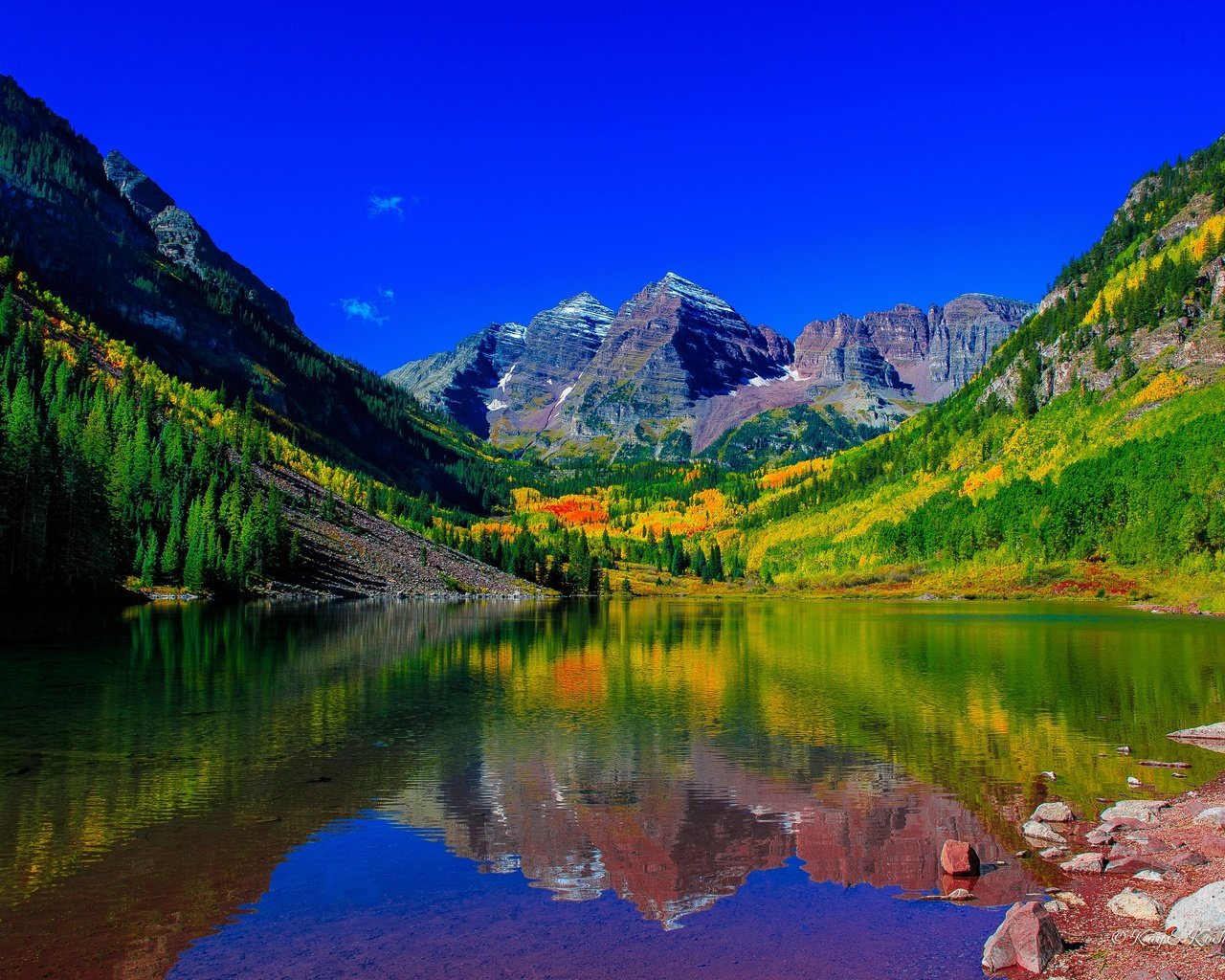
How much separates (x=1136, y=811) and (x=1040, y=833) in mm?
3569

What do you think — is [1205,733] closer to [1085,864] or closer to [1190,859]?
[1190,859]

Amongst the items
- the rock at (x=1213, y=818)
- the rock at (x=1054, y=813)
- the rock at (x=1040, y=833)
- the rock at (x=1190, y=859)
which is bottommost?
the rock at (x=1040, y=833)

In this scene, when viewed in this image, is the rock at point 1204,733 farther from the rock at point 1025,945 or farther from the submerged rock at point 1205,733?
the rock at point 1025,945

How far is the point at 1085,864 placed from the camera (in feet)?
64.8

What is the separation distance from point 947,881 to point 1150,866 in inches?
182

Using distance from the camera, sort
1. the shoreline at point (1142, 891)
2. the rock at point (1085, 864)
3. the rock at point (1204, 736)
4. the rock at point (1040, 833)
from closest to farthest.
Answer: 1. the shoreline at point (1142, 891)
2. the rock at point (1085, 864)
3. the rock at point (1040, 833)
4. the rock at point (1204, 736)

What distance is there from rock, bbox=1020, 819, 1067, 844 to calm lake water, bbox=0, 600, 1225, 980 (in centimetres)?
54

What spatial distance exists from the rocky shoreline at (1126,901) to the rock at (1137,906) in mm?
21

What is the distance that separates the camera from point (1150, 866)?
19.3 metres

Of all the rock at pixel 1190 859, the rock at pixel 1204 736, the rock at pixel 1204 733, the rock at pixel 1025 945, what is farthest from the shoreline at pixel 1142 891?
the rock at pixel 1204 733

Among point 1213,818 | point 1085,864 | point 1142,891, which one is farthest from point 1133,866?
point 1213,818

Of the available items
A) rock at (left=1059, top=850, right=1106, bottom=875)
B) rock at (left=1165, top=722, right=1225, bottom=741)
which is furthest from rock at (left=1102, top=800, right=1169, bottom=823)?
rock at (left=1165, top=722, right=1225, bottom=741)

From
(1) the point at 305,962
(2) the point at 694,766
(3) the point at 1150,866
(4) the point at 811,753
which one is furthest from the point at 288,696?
(3) the point at 1150,866

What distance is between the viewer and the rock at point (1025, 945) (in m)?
14.8
